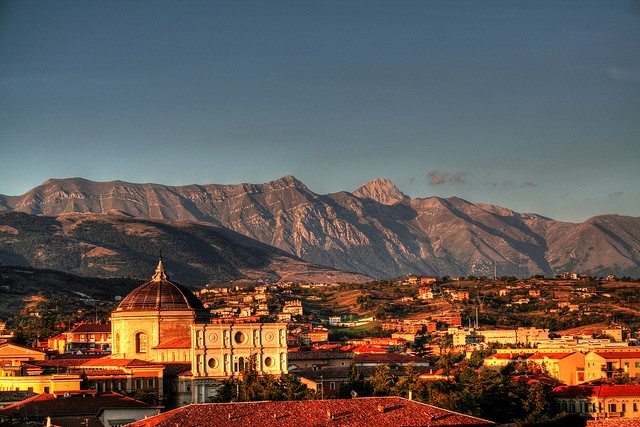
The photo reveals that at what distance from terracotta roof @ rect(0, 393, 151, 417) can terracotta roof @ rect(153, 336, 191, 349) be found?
87.0ft

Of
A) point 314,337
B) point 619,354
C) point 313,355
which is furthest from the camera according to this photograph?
point 314,337

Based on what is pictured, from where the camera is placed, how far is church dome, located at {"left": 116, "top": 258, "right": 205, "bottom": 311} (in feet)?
376

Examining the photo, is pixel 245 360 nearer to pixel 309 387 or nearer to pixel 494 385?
pixel 309 387

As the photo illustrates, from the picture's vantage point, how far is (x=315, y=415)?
62000 millimetres

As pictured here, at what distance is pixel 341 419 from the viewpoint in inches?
2419

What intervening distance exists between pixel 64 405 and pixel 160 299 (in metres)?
37.9

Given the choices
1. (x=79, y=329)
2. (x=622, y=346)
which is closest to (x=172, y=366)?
(x=79, y=329)

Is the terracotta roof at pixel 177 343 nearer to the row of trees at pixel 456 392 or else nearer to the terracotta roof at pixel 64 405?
the row of trees at pixel 456 392

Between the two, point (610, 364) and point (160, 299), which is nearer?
point (160, 299)

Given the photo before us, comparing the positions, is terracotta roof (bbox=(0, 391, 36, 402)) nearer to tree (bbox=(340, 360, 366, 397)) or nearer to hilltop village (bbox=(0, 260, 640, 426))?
hilltop village (bbox=(0, 260, 640, 426))

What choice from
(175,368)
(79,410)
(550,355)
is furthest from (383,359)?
(79,410)

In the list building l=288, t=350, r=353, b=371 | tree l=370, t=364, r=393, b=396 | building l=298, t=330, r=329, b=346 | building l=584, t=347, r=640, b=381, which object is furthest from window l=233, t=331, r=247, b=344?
building l=298, t=330, r=329, b=346

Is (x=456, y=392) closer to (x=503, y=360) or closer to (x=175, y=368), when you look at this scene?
(x=175, y=368)

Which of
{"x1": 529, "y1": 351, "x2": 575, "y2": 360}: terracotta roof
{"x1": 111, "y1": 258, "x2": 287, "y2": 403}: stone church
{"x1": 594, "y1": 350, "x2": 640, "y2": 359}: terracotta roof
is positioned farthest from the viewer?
{"x1": 594, "y1": 350, "x2": 640, "y2": 359}: terracotta roof
